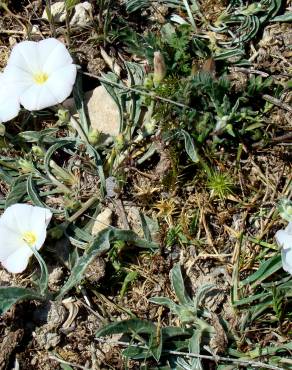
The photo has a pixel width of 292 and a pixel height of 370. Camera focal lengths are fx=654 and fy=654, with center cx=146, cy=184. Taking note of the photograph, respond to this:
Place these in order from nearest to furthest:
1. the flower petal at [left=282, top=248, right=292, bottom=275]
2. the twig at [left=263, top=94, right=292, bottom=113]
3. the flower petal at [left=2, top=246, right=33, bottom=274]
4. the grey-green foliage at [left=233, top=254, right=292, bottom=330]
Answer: the flower petal at [left=282, top=248, right=292, bottom=275] < the grey-green foliage at [left=233, top=254, right=292, bottom=330] < the flower petal at [left=2, top=246, right=33, bottom=274] < the twig at [left=263, top=94, right=292, bottom=113]

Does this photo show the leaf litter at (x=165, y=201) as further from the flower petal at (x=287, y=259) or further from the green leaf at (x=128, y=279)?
the flower petal at (x=287, y=259)

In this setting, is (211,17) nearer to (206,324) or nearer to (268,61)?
(268,61)

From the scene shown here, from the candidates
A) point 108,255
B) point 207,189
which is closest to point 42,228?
point 108,255

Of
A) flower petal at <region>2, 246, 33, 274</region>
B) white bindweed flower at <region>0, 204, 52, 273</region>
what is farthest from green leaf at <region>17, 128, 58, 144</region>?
flower petal at <region>2, 246, 33, 274</region>

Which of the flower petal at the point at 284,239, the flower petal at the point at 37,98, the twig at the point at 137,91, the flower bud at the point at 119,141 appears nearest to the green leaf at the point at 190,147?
the twig at the point at 137,91

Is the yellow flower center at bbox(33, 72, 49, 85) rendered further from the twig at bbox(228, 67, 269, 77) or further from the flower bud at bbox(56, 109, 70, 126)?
the twig at bbox(228, 67, 269, 77)

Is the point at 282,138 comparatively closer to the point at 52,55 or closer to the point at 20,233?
the point at 52,55
